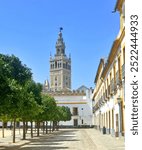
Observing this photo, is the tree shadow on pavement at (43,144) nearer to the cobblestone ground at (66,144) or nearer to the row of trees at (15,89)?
the cobblestone ground at (66,144)

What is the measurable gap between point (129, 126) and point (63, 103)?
111601 mm

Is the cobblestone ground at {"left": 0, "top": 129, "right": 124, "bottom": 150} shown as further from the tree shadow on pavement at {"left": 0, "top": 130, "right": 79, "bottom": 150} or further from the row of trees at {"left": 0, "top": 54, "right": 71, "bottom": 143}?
the row of trees at {"left": 0, "top": 54, "right": 71, "bottom": 143}

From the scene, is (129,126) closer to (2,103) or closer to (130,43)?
(130,43)

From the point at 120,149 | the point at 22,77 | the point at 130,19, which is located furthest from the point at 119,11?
the point at 130,19

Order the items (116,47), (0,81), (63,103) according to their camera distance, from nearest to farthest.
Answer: (0,81) < (116,47) < (63,103)

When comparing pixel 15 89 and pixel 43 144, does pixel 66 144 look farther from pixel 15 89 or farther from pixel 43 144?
pixel 15 89

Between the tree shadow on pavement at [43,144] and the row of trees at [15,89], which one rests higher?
the row of trees at [15,89]

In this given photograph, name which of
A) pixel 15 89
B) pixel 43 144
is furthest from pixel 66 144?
pixel 15 89

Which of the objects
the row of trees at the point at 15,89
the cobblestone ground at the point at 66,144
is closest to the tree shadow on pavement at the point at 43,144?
the cobblestone ground at the point at 66,144

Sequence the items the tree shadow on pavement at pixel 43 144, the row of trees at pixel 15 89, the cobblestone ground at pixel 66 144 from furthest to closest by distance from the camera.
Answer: the tree shadow on pavement at pixel 43 144
the cobblestone ground at pixel 66 144
the row of trees at pixel 15 89

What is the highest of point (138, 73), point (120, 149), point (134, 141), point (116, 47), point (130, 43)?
point (116, 47)

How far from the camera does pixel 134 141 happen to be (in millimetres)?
4891

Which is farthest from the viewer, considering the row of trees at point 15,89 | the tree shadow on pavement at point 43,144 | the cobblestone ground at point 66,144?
the tree shadow on pavement at point 43,144

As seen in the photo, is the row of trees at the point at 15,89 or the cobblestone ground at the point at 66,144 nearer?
the row of trees at the point at 15,89
